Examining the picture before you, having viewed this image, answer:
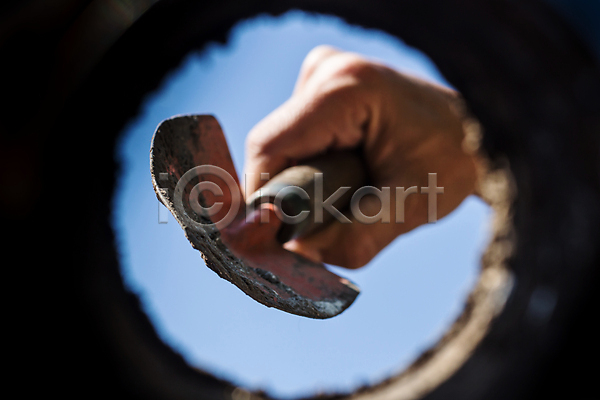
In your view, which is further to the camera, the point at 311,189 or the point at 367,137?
the point at 367,137

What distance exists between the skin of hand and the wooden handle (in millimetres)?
51

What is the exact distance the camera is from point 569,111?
44.5 inches

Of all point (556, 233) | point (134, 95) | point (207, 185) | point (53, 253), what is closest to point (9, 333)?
point (53, 253)

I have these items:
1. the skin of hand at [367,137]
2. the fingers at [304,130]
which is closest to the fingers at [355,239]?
the skin of hand at [367,137]

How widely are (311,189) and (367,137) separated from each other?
365 millimetres

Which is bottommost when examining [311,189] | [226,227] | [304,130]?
[226,227]

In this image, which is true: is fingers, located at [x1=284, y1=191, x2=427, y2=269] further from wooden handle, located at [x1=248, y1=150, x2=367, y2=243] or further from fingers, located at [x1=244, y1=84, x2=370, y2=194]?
fingers, located at [x1=244, y1=84, x2=370, y2=194]

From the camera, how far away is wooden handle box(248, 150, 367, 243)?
76cm

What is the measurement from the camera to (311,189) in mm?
831

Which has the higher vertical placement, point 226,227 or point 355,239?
point 355,239

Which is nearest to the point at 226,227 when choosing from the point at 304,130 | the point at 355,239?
the point at 304,130

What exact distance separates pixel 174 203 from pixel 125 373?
1.14 m

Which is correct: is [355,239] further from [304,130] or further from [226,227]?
[226,227]

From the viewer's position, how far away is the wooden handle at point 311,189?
2.49ft
